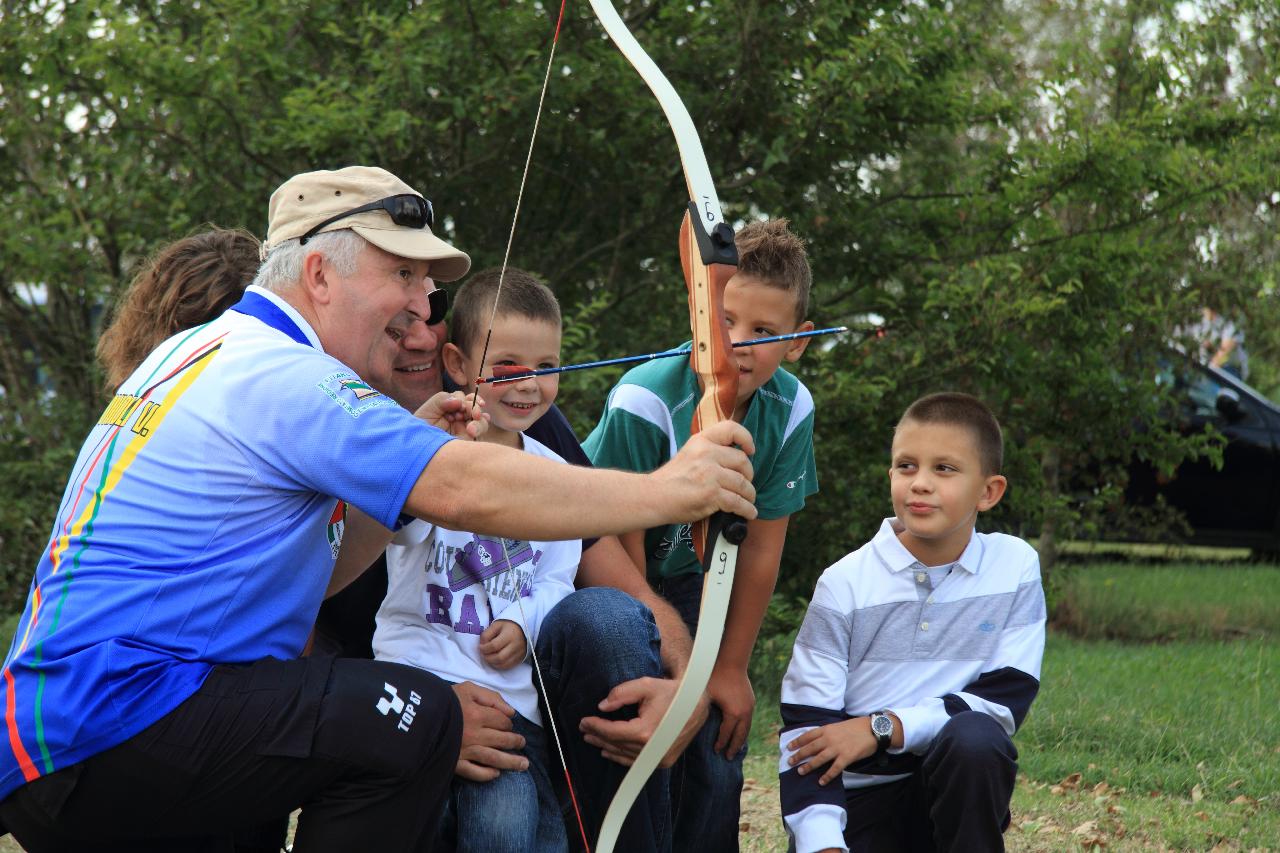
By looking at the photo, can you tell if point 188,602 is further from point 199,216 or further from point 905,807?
point 199,216

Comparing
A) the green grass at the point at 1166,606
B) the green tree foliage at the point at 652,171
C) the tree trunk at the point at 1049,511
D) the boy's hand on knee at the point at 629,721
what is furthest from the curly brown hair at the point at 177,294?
the green grass at the point at 1166,606

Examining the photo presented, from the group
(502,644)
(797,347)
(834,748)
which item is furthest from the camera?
(797,347)

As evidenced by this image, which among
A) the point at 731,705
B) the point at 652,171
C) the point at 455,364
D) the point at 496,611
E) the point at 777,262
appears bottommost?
the point at 731,705

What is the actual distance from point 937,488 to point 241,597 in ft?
5.31

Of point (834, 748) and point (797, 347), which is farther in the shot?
point (797, 347)

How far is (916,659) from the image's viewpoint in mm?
3189

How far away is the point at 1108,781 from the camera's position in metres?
4.63

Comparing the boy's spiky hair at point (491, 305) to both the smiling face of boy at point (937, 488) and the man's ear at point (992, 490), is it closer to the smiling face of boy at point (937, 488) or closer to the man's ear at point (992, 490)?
the smiling face of boy at point (937, 488)

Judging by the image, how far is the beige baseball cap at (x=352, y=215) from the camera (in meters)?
2.58

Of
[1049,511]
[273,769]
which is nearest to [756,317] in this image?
[273,769]

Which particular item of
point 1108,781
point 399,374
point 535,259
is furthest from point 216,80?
point 1108,781

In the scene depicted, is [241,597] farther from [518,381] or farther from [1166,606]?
[1166,606]

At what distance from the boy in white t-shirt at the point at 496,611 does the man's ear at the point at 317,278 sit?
443 millimetres

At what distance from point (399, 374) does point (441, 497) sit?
3.02 feet
